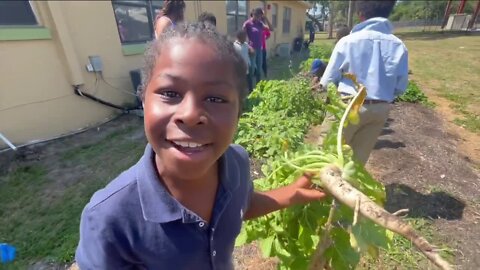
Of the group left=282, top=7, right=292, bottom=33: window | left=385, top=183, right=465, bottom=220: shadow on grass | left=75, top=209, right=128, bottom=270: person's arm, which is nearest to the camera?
left=75, top=209, right=128, bottom=270: person's arm

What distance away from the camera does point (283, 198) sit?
136 centimetres

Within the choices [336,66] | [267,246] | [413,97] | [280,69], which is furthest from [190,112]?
[280,69]

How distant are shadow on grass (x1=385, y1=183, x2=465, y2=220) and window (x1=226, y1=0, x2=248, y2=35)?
8713 mm

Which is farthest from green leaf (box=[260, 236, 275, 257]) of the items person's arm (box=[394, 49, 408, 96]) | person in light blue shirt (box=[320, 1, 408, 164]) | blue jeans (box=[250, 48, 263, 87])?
blue jeans (box=[250, 48, 263, 87])

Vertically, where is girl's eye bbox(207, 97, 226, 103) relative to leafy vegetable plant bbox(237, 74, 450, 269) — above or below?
above

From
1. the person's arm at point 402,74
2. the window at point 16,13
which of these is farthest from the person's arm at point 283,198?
the window at point 16,13

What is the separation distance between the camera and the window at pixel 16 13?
411 centimetres

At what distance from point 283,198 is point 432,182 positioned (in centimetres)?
303

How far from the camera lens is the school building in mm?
4215

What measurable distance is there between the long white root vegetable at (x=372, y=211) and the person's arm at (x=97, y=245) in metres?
0.77

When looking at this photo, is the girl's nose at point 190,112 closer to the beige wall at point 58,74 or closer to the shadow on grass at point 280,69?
the beige wall at point 58,74

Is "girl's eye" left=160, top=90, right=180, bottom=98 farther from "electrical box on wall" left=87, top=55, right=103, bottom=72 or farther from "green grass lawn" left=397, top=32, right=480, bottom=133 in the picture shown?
"green grass lawn" left=397, top=32, right=480, bottom=133

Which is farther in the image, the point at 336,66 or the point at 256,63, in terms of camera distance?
the point at 256,63

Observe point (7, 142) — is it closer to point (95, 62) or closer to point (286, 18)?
point (95, 62)
